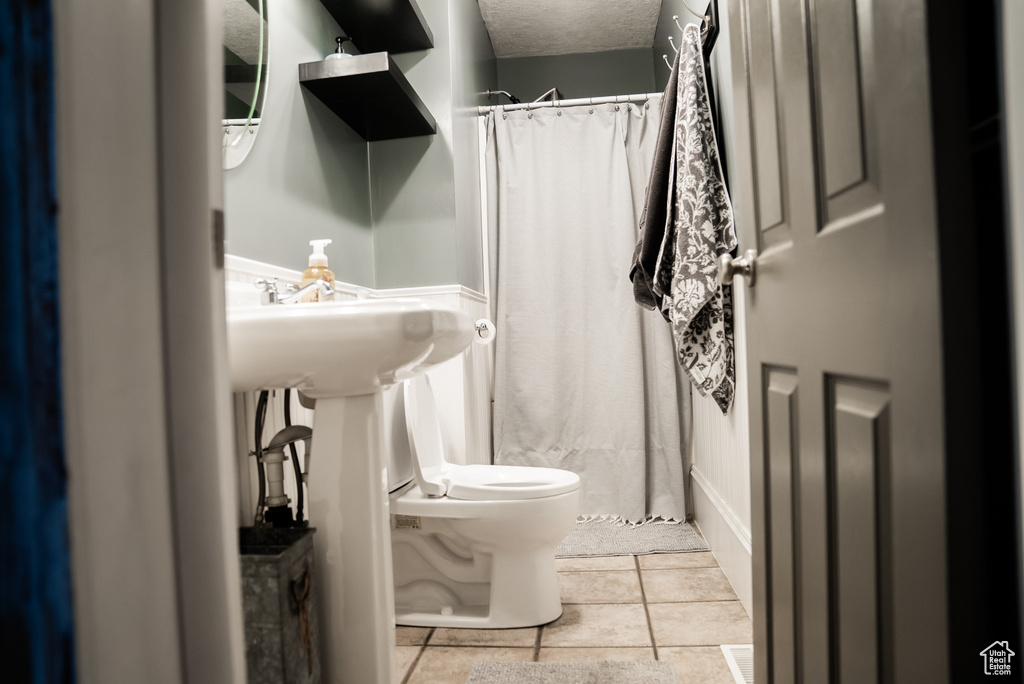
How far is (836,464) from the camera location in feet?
2.48

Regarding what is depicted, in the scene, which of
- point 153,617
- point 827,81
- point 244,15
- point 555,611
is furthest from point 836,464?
point 244,15

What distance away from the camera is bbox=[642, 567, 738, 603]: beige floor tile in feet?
6.07

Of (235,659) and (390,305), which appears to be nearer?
(235,659)

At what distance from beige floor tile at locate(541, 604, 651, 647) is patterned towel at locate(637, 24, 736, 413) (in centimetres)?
69

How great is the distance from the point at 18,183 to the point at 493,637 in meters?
1.67

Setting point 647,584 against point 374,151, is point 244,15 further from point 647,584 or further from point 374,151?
point 647,584

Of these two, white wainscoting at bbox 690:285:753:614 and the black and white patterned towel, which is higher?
the black and white patterned towel

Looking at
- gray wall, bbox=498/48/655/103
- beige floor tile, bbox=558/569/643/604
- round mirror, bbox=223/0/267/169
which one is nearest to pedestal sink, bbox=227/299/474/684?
round mirror, bbox=223/0/267/169

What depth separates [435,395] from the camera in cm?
225

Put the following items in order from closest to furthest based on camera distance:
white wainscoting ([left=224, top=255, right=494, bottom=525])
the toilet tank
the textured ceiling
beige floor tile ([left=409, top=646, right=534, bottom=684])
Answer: white wainscoting ([left=224, top=255, right=494, bottom=525])
beige floor tile ([left=409, top=646, right=534, bottom=684])
the toilet tank
the textured ceiling

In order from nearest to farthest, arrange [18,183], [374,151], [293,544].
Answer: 1. [18,183]
2. [293,544]
3. [374,151]

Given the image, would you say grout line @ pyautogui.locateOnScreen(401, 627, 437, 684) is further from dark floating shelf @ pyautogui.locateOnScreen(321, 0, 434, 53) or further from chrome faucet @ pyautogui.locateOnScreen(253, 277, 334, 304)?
dark floating shelf @ pyautogui.locateOnScreen(321, 0, 434, 53)

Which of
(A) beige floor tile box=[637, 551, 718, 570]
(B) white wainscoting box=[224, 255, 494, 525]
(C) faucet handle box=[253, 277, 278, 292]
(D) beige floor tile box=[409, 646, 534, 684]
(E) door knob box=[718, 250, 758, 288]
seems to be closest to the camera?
(E) door knob box=[718, 250, 758, 288]

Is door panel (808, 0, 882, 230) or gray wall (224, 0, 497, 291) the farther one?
gray wall (224, 0, 497, 291)
